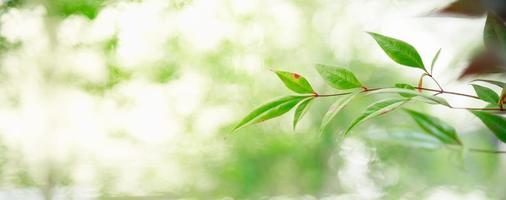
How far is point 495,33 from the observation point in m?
0.35

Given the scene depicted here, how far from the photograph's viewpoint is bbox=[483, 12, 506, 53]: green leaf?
338 millimetres

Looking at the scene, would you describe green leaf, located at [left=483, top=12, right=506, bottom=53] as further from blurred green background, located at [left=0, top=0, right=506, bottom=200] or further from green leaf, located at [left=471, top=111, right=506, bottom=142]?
blurred green background, located at [left=0, top=0, right=506, bottom=200]

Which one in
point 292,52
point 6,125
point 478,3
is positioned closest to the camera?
point 478,3

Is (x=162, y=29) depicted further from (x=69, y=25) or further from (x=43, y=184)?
(x=43, y=184)

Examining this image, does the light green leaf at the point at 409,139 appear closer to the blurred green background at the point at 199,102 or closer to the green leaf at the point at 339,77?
the green leaf at the point at 339,77

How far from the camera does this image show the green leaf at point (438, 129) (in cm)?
32

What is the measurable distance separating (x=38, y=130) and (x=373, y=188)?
2.22 ft

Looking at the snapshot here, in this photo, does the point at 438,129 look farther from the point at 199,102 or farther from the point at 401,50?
the point at 199,102

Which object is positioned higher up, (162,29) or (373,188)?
(162,29)

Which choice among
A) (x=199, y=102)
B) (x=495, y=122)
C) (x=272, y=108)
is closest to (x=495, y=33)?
(x=495, y=122)

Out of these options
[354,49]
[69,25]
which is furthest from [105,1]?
[354,49]

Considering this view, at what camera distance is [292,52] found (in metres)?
1.08

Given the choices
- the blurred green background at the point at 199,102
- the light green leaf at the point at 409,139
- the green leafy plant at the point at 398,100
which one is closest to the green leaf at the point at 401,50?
the green leafy plant at the point at 398,100

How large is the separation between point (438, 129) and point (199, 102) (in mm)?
749
